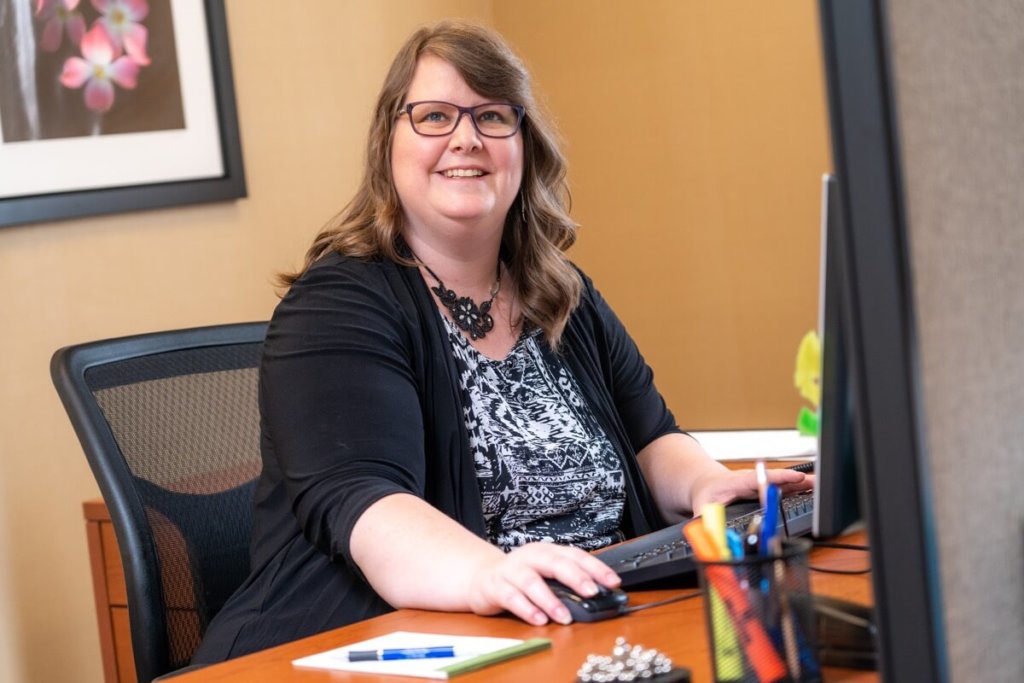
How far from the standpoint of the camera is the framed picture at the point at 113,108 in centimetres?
256

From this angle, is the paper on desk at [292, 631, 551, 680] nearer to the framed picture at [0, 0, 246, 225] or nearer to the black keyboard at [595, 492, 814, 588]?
the black keyboard at [595, 492, 814, 588]

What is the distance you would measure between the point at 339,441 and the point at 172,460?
1.17ft

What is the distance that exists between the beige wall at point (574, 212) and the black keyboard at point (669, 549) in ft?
4.04

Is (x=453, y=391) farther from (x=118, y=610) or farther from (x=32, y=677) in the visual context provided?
(x=32, y=677)

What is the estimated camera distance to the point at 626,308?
11.4ft

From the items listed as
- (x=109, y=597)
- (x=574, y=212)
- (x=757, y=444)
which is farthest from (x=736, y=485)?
(x=574, y=212)

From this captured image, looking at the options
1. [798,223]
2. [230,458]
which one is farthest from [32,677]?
[798,223]

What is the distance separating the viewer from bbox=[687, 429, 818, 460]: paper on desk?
2.38 meters

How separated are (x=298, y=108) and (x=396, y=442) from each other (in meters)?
1.70

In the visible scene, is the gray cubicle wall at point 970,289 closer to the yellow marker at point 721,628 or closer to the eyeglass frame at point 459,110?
the yellow marker at point 721,628

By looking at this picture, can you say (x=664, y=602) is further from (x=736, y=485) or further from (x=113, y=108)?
(x=113, y=108)

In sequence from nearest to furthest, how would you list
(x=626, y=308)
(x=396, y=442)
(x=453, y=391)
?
1. (x=396, y=442)
2. (x=453, y=391)
3. (x=626, y=308)

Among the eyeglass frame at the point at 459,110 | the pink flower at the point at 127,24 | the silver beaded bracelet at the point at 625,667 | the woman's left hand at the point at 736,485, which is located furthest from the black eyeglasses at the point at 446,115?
the pink flower at the point at 127,24

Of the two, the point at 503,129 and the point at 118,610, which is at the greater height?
the point at 503,129
